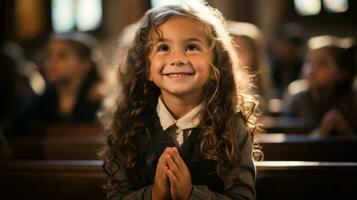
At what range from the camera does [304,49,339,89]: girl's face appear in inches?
163

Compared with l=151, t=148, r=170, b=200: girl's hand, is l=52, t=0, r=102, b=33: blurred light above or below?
below

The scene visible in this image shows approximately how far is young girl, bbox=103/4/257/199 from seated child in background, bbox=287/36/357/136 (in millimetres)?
2162

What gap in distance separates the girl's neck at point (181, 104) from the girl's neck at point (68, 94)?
107 inches

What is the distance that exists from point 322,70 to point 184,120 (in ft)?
8.35

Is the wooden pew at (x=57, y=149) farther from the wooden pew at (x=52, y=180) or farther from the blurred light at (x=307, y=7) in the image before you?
the blurred light at (x=307, y=7)

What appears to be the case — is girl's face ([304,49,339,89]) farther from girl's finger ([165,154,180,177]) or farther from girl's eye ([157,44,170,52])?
girl's finger ([165,154,180,177])

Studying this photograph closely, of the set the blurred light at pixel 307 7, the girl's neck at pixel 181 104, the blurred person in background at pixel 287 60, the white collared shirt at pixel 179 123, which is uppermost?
the girl's neck at pixel 181 104

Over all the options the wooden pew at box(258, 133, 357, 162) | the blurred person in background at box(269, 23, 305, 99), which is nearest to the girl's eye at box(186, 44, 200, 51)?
the wooden pew at box(258, 133, 357, 162)

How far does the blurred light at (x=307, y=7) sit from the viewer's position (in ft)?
29.4

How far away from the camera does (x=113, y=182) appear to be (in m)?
1.96

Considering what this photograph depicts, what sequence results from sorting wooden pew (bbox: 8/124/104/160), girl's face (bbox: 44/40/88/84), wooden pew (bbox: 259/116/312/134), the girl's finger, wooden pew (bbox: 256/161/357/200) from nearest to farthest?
1. the girl's finger
2. wooden pew (bbox: 256/161/357/200)
3. wooden pew (bbox: 8/124/104/160)
4. wooden pew (bbox: 259/116/312/134)
5. girl's face (bbox: 44/40/88/84)

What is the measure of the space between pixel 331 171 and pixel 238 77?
1.69ft

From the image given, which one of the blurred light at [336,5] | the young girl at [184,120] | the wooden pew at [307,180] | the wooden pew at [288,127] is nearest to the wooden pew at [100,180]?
the wooden pew at [307,180]

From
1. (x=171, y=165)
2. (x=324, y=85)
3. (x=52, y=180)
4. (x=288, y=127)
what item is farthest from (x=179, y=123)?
(x=324, y=85)
